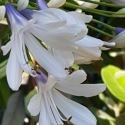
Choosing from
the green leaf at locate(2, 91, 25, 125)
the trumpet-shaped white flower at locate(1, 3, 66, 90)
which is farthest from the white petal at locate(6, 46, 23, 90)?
the green leaf at locate(2, 91, 25, 125)

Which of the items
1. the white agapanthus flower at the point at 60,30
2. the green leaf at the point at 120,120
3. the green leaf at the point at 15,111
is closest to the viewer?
the white agapanthus flower at the point at 60,30

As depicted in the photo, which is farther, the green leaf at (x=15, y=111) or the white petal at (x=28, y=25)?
the green leaf at (x=15, y=111)

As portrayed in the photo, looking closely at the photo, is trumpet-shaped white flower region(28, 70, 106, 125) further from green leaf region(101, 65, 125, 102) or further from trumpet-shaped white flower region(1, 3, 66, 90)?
green leaf region(101, 65, 125, 102)

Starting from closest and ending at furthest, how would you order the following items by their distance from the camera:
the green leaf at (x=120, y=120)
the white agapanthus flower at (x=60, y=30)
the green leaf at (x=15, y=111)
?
the white agapanthus flower at (x=60, y=30), the green leaf at (x=15, y=111), the green leaf at (x=120, y=120)

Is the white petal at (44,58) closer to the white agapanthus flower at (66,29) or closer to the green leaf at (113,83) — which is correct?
the white agapanthus flower at (66,29)

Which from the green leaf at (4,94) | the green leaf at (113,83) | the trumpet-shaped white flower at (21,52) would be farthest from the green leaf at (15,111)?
the trumpet-shaped white flower at (21,52)

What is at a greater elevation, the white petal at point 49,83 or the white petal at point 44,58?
the white petal at point 44,58

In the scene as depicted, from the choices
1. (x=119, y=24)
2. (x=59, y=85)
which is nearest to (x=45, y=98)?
(x=59, y=85)

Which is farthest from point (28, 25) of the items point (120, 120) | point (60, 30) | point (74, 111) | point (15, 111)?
point (120, 120)
